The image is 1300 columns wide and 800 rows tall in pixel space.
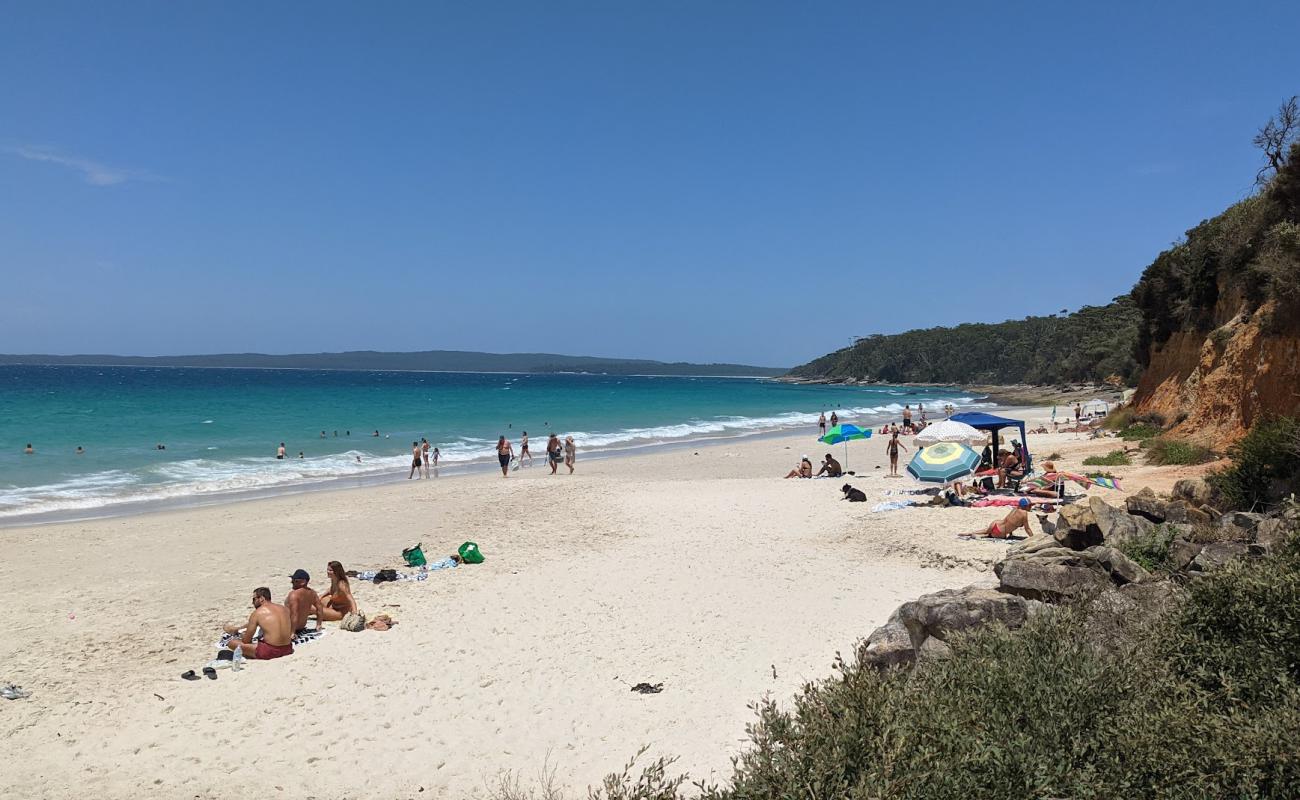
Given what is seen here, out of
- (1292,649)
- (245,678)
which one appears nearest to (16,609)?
(245,678)

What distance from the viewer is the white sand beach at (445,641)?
607cm

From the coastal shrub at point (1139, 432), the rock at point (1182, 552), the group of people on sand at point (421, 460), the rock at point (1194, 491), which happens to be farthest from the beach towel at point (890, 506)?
the group of people on sand at point (421, 460)

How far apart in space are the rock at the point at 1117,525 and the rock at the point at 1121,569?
130 cm

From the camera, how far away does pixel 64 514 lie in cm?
1825

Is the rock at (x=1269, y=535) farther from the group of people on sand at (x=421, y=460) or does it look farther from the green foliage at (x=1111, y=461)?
the group of people on sand at (x=421, y=460)

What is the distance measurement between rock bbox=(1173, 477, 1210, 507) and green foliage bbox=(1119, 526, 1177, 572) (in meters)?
2.97

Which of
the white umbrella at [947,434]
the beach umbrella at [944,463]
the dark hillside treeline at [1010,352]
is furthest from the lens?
the dark hillside treeline at [1010,352]

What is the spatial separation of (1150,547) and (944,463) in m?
7.31

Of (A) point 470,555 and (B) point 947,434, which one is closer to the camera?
(A) point 470,555

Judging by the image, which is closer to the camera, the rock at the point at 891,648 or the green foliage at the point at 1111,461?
the rock at the point at 891,648

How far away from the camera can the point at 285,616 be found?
8.36 metres

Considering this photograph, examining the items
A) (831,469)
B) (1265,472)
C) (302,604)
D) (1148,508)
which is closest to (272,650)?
(302,604)

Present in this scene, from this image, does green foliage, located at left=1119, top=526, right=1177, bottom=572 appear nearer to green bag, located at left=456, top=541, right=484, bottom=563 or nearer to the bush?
green bag, located at left=456, top=541, right=484, bottom=563

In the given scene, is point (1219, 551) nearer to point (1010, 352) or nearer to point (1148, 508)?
point (1148, 508)
